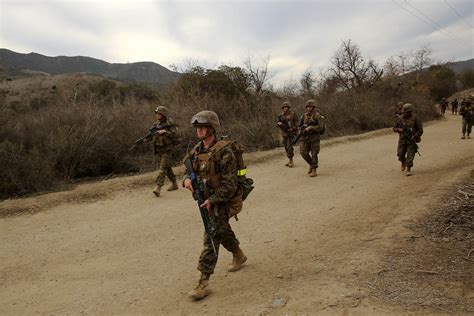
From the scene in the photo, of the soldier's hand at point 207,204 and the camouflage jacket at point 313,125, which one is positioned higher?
the camouflage jacket at point 313,125

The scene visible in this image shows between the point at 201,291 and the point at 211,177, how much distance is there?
1.24 metres

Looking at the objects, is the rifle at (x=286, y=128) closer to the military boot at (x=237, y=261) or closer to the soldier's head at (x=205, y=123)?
the military boot at (x=237, y=261)

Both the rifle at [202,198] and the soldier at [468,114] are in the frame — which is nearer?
the rifle at [202,198]

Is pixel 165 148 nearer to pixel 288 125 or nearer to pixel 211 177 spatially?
pixel 288 125

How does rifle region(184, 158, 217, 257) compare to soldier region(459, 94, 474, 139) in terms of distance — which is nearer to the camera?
rifle region(184, 158, 217, 257)

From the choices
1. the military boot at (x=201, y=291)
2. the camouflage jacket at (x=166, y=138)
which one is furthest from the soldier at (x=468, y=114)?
the military boot at (x=201, y=291)

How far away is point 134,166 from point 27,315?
8.59 metres

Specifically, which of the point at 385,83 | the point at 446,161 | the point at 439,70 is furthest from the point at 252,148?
the point at 439,70

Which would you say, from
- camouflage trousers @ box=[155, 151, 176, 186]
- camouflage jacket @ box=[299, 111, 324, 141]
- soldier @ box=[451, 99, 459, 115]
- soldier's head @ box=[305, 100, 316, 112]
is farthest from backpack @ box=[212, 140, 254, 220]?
soldier @ box=[451, 99, 459, 115]

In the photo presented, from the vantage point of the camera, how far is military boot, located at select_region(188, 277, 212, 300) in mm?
4262

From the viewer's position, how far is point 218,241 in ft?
15.0

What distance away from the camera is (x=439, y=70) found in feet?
191

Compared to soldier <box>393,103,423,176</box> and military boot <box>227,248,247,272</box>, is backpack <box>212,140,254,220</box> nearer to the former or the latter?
military boot <box>227,248,247,272</box>

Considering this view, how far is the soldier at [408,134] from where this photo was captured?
9.65m
